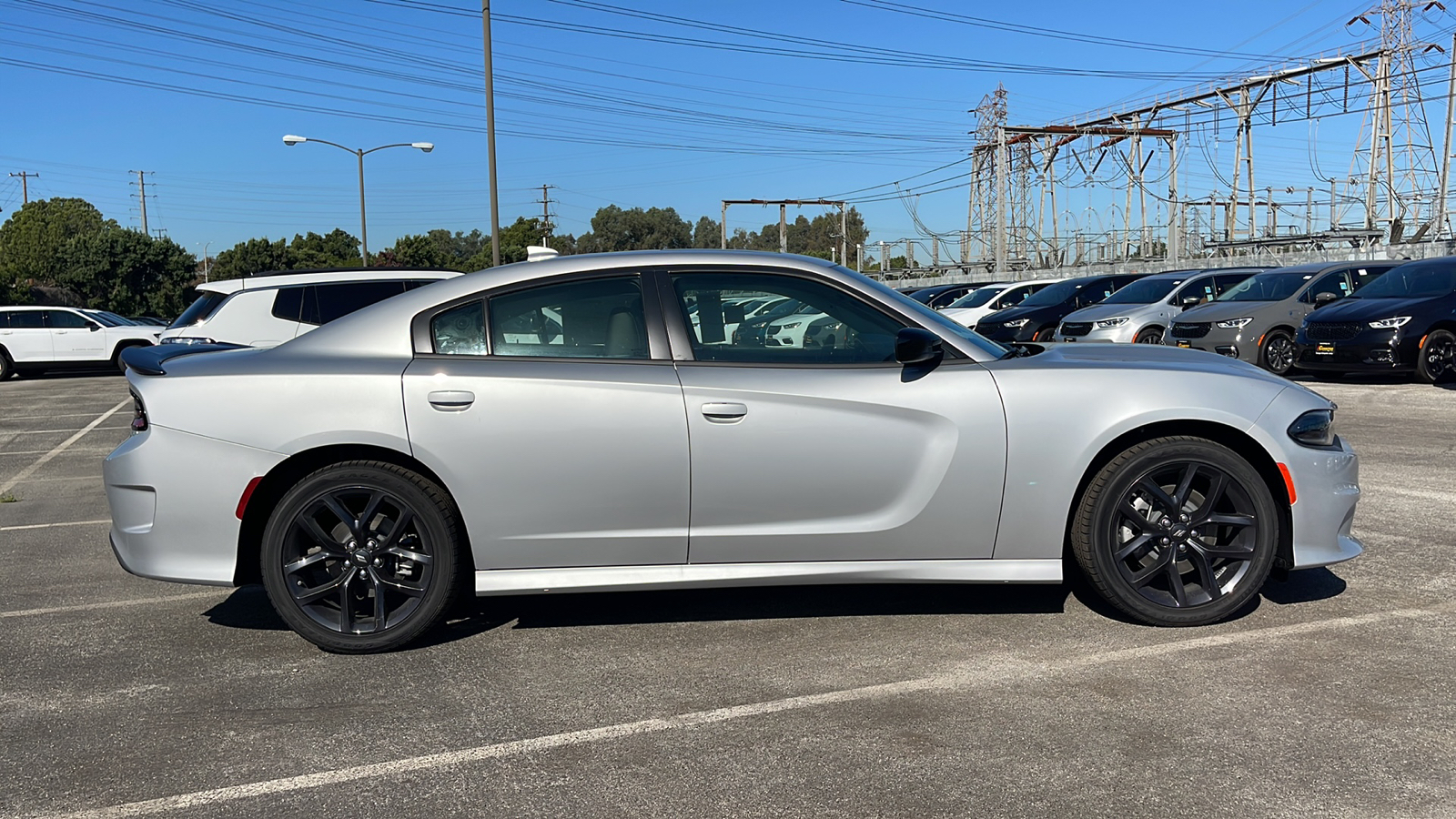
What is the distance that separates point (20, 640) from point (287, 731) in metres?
1.82

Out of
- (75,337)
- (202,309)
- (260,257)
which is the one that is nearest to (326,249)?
(260,257)

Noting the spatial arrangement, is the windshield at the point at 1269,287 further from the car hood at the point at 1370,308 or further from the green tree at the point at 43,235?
the green tree at the point at 43,235

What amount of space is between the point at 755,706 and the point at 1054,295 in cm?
1976

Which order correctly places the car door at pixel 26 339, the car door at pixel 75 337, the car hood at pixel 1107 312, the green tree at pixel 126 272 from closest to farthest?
the car hood at pixel 1107 312, the car door at pixel 26 339, the car door at pixel 75 337, the green tree at pixel 126 272

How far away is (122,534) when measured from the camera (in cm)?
448

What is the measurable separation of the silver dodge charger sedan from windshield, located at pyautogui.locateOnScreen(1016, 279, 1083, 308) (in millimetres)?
17919

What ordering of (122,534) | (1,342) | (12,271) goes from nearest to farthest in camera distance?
(122,534)
(1,342)
(12,271)

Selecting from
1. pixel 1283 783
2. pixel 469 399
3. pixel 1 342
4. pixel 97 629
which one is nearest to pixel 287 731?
pixel 469 399

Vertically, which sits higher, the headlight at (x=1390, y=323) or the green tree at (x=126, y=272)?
the green tree at (x=126, y=272)

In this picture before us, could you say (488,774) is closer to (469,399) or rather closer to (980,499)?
(469,399)

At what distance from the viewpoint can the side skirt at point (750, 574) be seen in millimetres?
4371

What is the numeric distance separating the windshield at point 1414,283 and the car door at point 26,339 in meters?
23.6

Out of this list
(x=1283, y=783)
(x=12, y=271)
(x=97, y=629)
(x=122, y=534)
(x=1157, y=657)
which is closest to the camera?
(x=1283, y=783)

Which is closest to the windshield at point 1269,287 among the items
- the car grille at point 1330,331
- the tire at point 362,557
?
the car grille at point 1330,331
